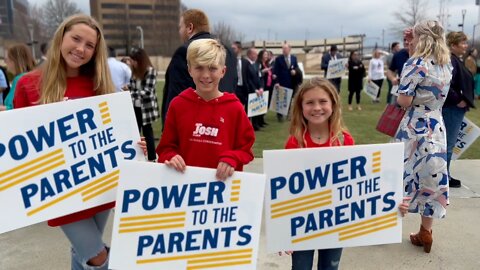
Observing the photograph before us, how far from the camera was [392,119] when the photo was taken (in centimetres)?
354

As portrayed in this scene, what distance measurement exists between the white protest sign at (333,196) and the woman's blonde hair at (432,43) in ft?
4.07

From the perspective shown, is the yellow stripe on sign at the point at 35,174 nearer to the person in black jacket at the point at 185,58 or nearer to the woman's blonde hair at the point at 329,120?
the woman's blonde hair at the point at 329,120

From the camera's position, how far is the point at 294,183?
215 cm

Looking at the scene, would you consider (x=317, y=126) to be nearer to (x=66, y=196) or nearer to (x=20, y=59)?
(x=66, y=196)

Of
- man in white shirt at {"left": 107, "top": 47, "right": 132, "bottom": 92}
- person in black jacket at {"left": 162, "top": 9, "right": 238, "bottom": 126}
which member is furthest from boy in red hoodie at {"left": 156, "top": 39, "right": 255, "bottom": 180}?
man in white shirt at {"left": 107, "top": 47, "right": 132, "bottom": 92}

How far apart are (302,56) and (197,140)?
62207 mm

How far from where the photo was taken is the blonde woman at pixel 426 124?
10.1ft

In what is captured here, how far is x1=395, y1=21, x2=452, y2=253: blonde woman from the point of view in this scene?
3.09 meters

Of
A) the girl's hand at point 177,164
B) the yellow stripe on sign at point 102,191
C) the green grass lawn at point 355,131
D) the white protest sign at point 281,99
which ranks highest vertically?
the girl's hand at point 177,164

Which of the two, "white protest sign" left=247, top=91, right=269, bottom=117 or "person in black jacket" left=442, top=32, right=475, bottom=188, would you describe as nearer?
"person in black jacket" left=442, top=32, right=475, bottom=188

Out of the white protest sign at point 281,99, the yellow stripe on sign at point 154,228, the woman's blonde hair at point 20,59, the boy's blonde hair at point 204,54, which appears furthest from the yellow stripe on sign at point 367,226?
the white protest sign at point 281,99

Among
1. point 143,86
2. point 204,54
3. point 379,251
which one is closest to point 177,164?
point 204,54

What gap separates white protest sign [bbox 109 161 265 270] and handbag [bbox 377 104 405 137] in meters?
1.99

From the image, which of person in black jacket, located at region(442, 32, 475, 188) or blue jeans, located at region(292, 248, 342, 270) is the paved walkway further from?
person in black jacket, located at region(442, 32, 475, 188)
